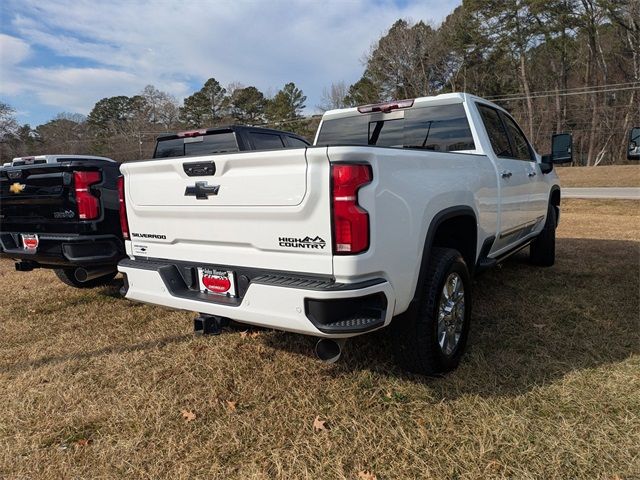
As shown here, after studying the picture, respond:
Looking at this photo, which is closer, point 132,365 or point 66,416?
point 66,416

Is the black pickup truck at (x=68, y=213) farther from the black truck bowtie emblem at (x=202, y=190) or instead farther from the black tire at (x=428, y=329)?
the black tire at (x=428, y=329)

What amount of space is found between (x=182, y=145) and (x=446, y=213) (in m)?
3.38

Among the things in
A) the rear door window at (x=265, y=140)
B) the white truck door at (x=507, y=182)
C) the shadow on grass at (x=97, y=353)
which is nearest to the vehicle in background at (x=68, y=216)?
the shadow on grass at (x=97, y=353)

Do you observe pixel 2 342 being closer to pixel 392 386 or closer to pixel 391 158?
pixel 392 386

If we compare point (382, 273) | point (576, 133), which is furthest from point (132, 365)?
point (576, 133)

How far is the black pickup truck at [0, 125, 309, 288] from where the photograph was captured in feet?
14.0

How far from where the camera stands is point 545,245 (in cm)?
593

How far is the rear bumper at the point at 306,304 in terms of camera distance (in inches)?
89.4

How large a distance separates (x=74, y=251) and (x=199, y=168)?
220cm

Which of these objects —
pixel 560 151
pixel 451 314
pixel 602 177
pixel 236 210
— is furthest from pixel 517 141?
pixel 602 177

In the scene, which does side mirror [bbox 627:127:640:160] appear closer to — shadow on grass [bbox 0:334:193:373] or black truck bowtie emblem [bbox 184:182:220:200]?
black truck bowtie emblem [bbox 184:182:220:200]

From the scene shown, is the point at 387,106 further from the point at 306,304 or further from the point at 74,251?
the point at 74,251

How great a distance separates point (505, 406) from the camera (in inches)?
109

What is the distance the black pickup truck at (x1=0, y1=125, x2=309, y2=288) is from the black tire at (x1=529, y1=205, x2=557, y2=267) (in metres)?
4.06
